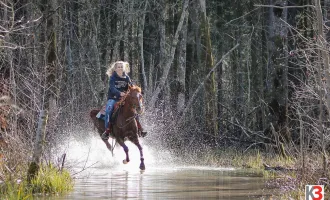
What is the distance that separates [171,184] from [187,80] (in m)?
29.1

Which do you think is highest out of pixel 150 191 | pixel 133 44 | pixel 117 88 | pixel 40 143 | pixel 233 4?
pixel 233 4

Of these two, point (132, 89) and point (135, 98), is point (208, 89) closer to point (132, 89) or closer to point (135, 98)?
point (132, 89)

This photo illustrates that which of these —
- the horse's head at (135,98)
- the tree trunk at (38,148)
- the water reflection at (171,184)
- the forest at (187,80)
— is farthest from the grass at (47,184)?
the horse's head at (135,98)

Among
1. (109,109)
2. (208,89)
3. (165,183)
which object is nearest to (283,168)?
(165,183)

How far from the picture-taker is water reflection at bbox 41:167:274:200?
474 inches

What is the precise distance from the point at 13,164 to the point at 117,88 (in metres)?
7.70

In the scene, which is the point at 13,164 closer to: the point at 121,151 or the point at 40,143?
the point at 40,143

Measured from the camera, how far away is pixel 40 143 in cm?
1218

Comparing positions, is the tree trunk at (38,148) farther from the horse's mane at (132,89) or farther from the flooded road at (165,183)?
the horse's mane at (132,89)

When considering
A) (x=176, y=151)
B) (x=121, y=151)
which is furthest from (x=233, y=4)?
(x=121, y=151)

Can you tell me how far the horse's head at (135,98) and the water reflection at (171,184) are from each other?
1.63 m

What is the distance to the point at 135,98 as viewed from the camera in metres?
18.7

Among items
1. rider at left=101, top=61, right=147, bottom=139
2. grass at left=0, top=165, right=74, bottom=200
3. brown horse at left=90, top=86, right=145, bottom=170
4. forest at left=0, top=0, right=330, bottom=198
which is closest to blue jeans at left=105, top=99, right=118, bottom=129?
rider at left=101, top=61, right=147, bottom=139

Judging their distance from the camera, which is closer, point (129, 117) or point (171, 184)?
point (171, 184)
